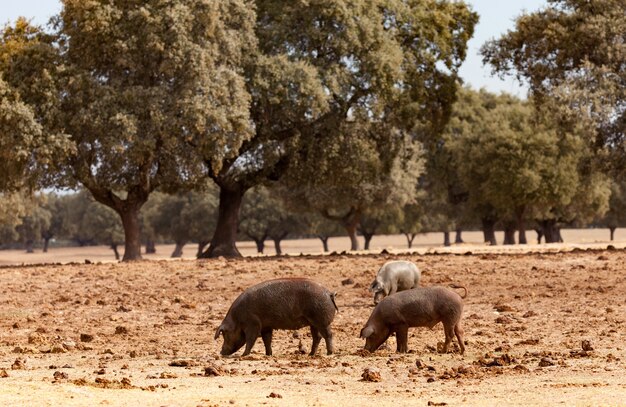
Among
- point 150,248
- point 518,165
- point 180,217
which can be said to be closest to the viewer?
point 518,165

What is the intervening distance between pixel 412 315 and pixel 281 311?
5.65 ft

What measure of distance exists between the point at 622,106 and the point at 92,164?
749 inches

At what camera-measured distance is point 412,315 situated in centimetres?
1463

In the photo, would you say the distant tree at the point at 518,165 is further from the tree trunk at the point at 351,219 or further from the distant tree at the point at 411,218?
the distant tree at the point at 411,218

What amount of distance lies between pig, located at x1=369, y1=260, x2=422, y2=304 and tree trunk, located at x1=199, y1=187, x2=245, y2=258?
23896 millimetres

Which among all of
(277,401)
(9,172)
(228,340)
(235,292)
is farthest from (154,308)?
(9,172)

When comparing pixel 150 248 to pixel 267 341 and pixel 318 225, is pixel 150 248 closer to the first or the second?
pixel 318 225

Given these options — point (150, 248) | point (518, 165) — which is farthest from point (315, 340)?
point (150, 248)

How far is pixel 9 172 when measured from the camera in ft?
126

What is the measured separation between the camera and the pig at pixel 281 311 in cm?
1457

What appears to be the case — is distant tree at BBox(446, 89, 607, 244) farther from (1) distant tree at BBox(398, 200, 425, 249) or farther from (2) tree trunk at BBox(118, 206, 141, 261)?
(2) tree trunk at BBox(118, 206, 141, 261)

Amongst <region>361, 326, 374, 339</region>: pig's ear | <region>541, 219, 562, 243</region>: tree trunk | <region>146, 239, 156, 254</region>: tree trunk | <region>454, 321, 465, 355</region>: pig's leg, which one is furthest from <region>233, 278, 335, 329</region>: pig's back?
<region>146, 239, 156, 254</region>: tree trunk

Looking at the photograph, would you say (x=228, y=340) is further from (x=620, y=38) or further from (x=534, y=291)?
(x=620, y=38)

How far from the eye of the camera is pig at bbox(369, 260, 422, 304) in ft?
65.2
